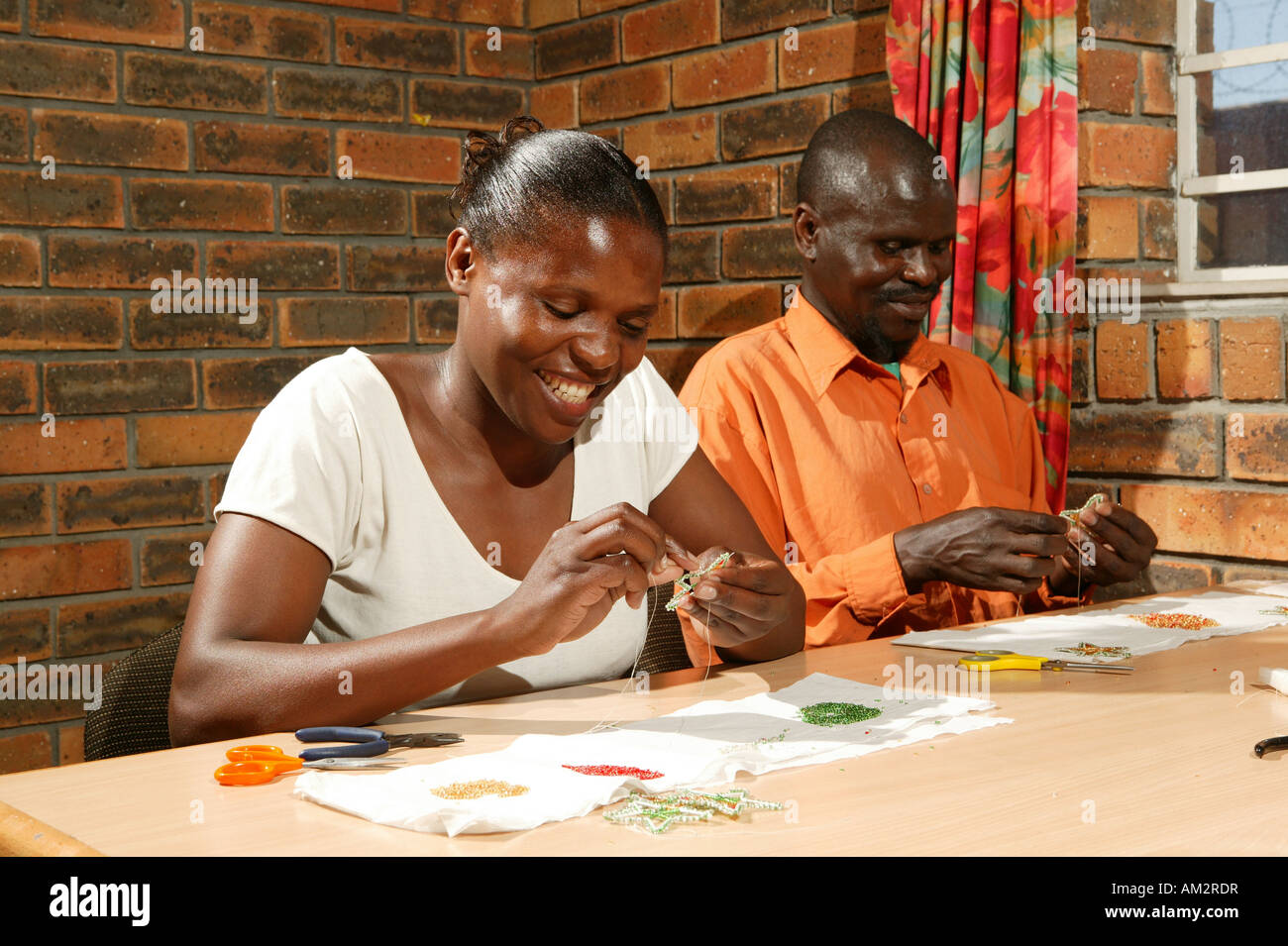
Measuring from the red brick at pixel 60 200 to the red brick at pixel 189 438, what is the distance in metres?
0.44

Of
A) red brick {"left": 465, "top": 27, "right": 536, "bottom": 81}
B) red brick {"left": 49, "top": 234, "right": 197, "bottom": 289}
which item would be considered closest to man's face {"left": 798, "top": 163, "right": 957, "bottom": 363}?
red brick {"left": 465, "top": 27, "right": 536, "bottom": 81}

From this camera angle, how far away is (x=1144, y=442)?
2.68m

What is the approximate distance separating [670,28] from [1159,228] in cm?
129

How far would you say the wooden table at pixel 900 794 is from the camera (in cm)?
101

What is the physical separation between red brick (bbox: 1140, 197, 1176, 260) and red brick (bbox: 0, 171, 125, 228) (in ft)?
7.09

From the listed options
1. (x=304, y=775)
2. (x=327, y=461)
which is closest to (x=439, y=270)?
(x=327, y=461)

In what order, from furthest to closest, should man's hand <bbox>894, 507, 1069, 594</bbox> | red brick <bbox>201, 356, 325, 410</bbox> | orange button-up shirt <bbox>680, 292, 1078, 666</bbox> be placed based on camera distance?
red brick <bbox>201, 356, 325, 410</bbox>, orange button-up shirt <bbox>680, 292, 1078, 666</bbox>, man's hand <bbox>894, 507, 1069, 594</bbox>

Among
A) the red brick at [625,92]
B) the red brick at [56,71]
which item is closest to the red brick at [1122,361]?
the red brick at [625,92]

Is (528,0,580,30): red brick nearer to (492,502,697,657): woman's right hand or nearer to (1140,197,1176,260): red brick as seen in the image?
(1140,197,1176,260): red brick

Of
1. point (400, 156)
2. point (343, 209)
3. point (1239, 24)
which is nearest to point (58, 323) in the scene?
point (343, 209)

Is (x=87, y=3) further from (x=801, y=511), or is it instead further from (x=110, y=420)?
(x=801, y=511)

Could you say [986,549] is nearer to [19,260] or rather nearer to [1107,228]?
[1107,228]

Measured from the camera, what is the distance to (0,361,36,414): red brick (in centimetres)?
279
